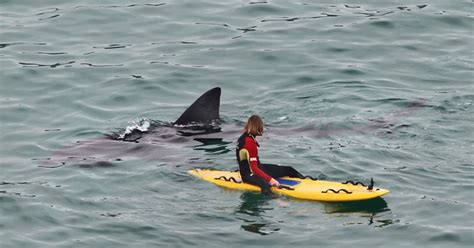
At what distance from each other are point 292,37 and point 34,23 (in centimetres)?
633

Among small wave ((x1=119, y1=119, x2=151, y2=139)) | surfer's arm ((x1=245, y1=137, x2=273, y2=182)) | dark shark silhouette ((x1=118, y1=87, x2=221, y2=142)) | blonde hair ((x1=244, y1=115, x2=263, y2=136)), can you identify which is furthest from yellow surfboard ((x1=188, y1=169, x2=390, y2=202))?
small wave ((x1=119, y1=119, x2=151, y2=139))

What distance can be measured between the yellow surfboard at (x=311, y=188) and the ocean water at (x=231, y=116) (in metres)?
0.16

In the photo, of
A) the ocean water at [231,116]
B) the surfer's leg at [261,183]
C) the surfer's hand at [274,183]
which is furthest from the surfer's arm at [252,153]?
the ocean water at [231,116]

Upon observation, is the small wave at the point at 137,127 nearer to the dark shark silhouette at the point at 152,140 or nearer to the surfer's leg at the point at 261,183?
the dark shark silhouette at the point at 152,140

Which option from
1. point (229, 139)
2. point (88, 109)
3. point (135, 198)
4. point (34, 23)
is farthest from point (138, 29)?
point (135, 198)

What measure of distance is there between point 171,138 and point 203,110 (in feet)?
2.82

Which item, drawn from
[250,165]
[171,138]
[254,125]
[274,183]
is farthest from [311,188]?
[171,138]

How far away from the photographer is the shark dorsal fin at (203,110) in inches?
836

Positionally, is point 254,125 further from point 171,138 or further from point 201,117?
point 201,117

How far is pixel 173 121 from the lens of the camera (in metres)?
22.4

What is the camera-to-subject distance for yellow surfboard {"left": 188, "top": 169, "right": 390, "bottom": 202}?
17.7 meters

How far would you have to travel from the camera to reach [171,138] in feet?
69.1

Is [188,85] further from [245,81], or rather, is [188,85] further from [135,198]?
[135,198]

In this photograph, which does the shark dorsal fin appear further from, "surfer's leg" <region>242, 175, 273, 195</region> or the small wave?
"surfer's leg" <region>242, 175, 273, 195</region>
